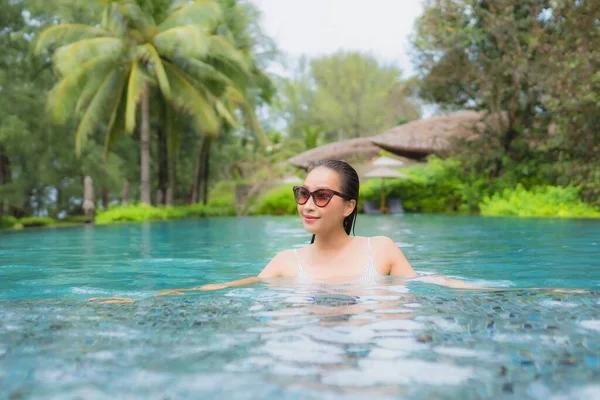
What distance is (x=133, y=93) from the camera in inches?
899

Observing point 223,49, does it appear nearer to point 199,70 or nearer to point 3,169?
point 199,70

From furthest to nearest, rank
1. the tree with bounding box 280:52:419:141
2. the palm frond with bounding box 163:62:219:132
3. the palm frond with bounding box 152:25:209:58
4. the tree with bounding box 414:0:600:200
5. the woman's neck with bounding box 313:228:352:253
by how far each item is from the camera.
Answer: the tree with bounding box 280:52:419:141 < the palm frond with bounding box 163:62:219:132 < the palm frond with bounding box 152:25:209:58 < the tree with bounding box 414:0:600:200 < the woman's neck with bounding box 313:228:352:253

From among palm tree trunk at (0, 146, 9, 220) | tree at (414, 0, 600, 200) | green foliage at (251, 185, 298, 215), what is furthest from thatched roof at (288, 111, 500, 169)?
palm tree trunk at (0, 146, 9, 220)

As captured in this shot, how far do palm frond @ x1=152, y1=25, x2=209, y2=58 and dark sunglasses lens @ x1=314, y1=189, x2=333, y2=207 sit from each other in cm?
1824

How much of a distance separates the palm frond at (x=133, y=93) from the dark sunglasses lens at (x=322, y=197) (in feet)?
63.8

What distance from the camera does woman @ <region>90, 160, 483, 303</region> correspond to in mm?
4277

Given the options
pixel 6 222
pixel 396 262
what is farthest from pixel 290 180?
pixel 396 262

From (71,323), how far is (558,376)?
2.34 meters

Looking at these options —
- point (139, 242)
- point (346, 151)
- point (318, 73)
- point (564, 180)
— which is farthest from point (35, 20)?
point (318, 73)

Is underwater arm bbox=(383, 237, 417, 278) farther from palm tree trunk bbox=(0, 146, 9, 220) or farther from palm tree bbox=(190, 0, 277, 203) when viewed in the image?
palm tree bbox=(190, 0, 277, 203)

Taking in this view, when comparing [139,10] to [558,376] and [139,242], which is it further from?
[558,376]

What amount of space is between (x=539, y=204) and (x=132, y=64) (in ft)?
46.2

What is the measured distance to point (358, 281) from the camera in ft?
15.1

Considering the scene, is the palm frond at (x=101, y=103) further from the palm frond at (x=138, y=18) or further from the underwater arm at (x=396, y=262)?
the underwater arm at (x=396, y=262)
